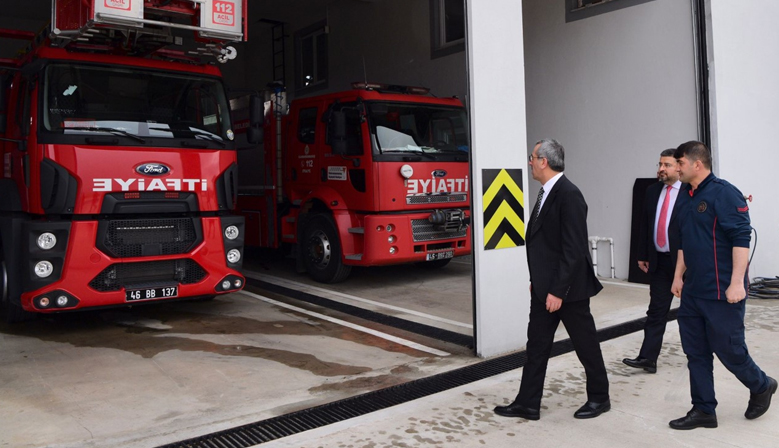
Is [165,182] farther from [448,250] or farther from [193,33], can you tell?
[448,250]

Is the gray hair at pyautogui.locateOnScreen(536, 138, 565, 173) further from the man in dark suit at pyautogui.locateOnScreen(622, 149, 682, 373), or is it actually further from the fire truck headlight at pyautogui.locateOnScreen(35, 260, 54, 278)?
the fire truck headlight at pyautogui.locateOnScreen(35, 260, 54, 278)

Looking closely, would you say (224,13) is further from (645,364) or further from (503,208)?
(645,364)

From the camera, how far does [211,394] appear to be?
4484 millimetres

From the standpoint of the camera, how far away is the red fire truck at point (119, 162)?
5664 mm

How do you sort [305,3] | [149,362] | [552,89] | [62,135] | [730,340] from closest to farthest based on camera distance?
[730,340]
[149,362]
[62,135]
[552,89]
[305,3]

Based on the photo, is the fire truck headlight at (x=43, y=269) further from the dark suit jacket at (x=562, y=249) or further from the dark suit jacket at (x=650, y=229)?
the dark suit jacket at (x=650, y=229)

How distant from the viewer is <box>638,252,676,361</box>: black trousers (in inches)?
186

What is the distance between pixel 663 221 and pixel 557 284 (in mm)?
1552

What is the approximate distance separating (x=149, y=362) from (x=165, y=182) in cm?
172

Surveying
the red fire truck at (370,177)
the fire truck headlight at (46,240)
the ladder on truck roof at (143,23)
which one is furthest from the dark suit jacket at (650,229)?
the fire truck headlight at (46,240)

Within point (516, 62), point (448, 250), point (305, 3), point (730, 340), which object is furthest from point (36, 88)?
point (305, 3)

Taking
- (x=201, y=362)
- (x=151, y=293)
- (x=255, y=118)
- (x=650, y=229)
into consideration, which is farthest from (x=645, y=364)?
(x=255, y=118)

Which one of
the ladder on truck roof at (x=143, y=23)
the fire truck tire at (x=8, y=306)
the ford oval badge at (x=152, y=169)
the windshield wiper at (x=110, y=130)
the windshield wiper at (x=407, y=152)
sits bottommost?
the fire truck tire at (x=8, y=306)

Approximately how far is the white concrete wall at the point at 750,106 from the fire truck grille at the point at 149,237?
20.2ft
